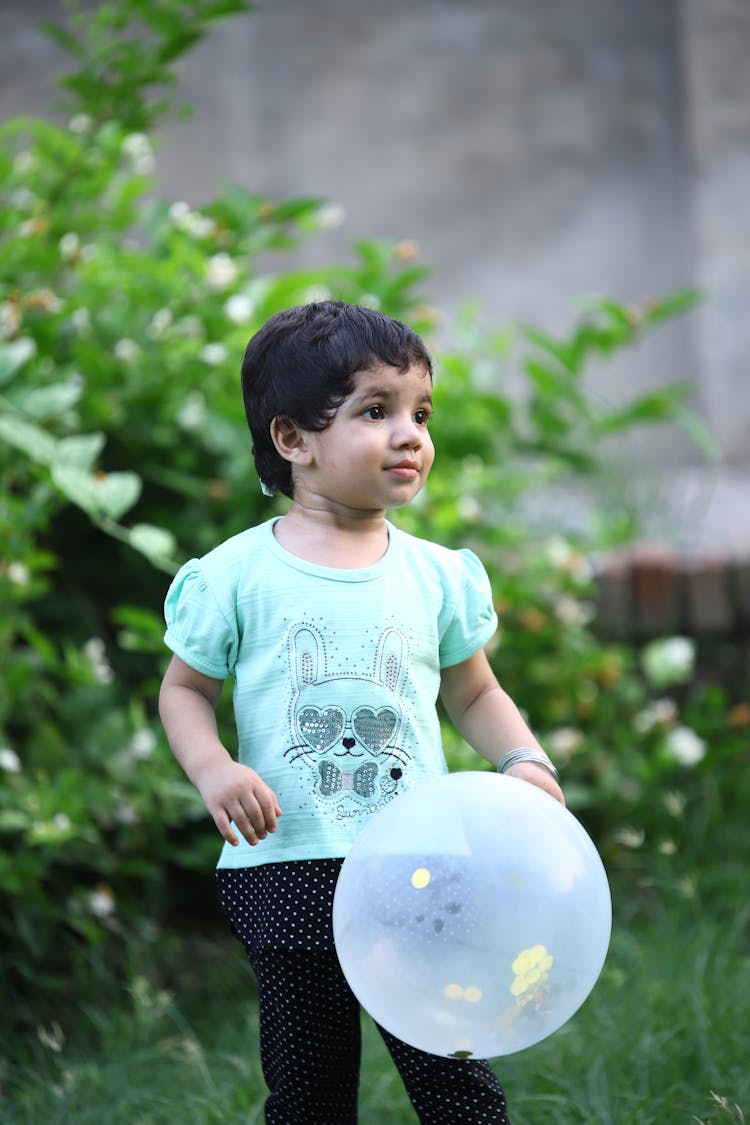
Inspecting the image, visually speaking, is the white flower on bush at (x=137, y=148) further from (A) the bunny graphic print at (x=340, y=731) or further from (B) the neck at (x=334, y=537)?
(A) the bunny graphic print at (x=340, y=731)

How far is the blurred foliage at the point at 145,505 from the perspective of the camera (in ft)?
8.15

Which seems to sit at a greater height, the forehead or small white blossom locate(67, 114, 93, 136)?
the forehead

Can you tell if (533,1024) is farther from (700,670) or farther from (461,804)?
(700,670)

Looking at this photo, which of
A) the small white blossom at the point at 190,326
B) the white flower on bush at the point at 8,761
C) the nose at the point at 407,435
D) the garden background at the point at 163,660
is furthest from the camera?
the small white blossom at the point at 190,326

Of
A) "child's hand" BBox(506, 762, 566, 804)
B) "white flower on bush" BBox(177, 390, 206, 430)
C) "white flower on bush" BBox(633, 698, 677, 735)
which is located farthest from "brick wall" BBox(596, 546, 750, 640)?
"child's hand" BBox(506, 762, 566, 804)

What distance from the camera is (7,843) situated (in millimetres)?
2541

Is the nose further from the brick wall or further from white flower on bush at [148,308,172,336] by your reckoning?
the brick wall

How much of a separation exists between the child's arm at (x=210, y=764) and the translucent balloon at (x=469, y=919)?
0.37 feet

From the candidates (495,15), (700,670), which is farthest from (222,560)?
(495,15)

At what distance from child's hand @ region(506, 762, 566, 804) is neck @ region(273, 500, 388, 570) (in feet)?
0.97

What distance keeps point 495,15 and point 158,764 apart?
14.1 feet

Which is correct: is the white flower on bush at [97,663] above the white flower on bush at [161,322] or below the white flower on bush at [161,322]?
below

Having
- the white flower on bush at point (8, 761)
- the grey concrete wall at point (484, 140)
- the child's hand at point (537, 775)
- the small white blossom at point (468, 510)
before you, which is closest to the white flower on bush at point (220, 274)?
the small white blossom at point (468, 510)

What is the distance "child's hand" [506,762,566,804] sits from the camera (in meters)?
1.56
